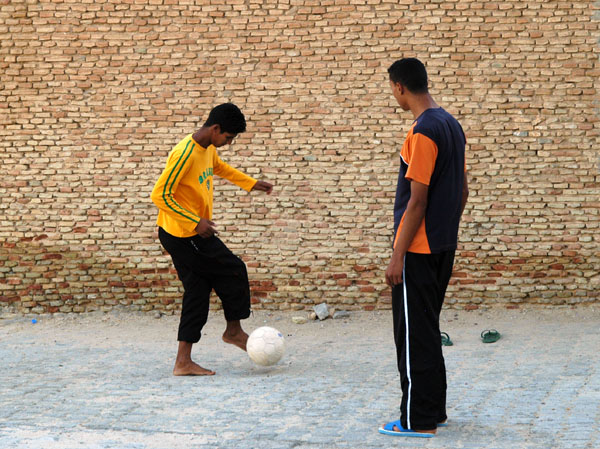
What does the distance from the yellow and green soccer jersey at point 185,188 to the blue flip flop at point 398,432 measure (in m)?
2.27

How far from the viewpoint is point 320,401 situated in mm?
5078

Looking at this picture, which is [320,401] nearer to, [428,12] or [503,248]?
[503,248]

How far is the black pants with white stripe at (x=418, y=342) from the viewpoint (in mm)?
4137

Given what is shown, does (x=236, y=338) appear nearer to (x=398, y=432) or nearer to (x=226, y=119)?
(x=226, y=119)

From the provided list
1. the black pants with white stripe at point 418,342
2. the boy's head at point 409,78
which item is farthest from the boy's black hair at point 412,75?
the black pants with white stripe at point 418,342

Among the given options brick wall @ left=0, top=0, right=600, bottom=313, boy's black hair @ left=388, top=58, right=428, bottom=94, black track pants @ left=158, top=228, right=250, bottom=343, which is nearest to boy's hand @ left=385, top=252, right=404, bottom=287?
boy's black hair @ left=388, top=58, right=428, bottom=94

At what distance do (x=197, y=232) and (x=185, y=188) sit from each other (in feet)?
1.28

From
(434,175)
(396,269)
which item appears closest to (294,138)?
(434,175)

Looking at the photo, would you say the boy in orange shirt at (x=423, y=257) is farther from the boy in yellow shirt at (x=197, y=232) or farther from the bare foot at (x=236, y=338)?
the bare foot at (x=236, y=338)

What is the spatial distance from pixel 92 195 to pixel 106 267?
2.95 ft

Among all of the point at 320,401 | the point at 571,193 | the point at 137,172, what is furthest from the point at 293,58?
the point at 320,401

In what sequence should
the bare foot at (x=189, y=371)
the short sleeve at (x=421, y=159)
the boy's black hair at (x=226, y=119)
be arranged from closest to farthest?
1. the short sleeve at (x=421, y=159)
2. the boy's black hair at (x=226, y=119)
3. the bare foot at (x=189, y=371)

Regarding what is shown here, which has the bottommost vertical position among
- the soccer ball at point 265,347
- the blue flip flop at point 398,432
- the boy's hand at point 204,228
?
the blue flip flop at point 398,432

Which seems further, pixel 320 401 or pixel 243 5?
pixel 243 5
